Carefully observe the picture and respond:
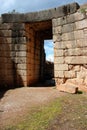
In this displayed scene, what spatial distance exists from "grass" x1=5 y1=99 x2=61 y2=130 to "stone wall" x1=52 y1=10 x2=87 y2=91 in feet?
8.10

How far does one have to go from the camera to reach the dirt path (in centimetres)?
694

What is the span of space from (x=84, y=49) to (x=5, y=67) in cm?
443

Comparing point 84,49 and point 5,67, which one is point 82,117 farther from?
point 5,67

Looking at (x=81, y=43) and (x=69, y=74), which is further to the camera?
(x=69, y=74)

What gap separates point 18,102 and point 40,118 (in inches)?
90.6

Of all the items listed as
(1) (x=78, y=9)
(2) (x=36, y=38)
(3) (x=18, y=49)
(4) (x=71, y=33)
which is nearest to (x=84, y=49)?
(4) (x=71, y=33)

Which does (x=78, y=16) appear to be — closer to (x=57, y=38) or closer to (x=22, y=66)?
(x=57, y=38)

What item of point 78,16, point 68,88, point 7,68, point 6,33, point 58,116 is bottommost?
point 58,116

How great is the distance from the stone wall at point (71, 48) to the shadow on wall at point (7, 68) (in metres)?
2.35

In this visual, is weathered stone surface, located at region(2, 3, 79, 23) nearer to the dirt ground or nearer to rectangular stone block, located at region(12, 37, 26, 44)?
rectangular stone block, located at region(12, 37, 26, 44)

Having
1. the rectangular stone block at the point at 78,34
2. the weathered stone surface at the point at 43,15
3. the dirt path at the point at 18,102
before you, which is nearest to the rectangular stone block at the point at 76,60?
the rectangular stone block at the point at 78,34

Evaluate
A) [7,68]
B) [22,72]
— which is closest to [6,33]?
[7,68]

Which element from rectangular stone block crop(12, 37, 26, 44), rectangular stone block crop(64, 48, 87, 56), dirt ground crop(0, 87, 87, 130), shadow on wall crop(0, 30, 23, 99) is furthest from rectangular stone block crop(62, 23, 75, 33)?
shadow on wall crop(0, 30, 23, 99)

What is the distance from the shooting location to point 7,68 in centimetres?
1198
